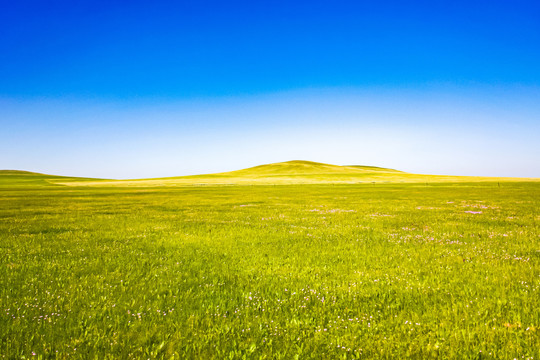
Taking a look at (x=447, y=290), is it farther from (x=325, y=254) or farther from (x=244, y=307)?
(x=244, y=307)

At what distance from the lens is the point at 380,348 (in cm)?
487

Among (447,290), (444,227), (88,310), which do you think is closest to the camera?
(88,310)

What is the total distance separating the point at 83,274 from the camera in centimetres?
863

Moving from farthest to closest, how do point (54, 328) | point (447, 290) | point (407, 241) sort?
point (407, 241) < point (447, 290) < point (54, 328)

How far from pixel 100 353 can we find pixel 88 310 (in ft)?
6.09

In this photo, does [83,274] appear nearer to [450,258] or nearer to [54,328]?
[54,328]

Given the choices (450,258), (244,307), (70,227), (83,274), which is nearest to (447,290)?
(450,258)

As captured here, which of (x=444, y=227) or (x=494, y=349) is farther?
(x=444, y=227)

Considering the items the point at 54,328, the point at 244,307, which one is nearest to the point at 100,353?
the point at 54,328

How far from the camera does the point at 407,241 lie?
43.0 feet

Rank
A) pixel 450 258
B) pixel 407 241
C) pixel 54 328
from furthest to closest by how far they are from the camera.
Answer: pixel 407 241
pixel 450 258
pixel 54 328

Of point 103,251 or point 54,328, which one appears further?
point 103,251

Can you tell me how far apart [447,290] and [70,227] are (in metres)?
20.6

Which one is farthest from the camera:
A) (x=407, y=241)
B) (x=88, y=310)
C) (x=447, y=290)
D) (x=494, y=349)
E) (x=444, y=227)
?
(x=444, y=227)
